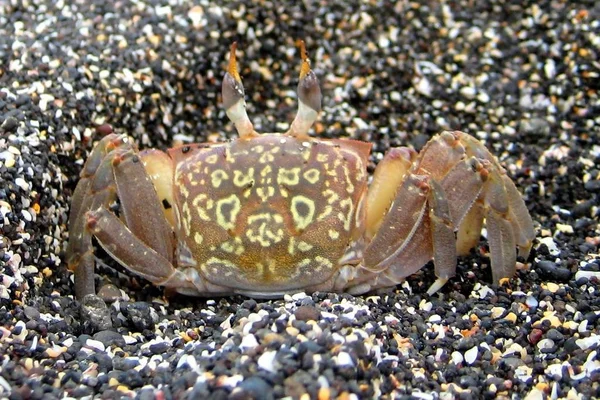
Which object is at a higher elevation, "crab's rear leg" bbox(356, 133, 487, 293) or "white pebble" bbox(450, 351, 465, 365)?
"crab's rear leg" bbox(356, 133, 487, 293)

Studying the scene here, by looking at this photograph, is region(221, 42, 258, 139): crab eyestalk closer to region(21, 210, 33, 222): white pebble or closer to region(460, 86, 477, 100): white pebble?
region(21, 210, 33, 222): white pebble

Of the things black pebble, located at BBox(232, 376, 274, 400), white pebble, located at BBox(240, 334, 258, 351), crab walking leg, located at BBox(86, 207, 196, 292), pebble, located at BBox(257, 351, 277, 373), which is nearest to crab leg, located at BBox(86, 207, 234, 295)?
crab walking leg, located at BBox(86, 207, 196, 292)

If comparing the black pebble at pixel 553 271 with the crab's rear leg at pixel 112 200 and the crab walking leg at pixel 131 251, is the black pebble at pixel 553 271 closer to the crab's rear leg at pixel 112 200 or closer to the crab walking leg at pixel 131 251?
the crab walking leg at pixel 131 251

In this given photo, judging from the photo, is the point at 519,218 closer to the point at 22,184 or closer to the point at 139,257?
the point at 139,257

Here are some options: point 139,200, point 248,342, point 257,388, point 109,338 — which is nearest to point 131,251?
point 139,200

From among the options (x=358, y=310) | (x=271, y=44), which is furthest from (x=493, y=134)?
(x=358, y=310)

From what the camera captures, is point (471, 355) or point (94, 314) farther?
point (94, 314)

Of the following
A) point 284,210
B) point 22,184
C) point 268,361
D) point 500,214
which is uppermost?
point 22,184
